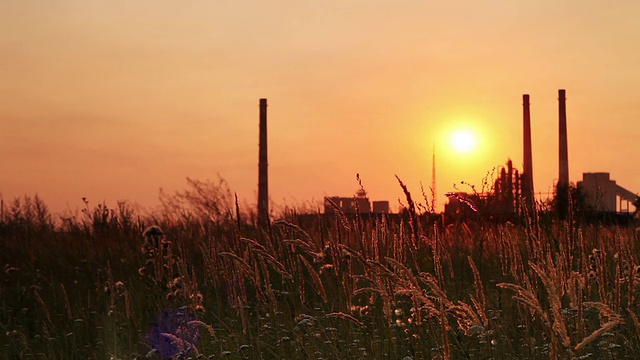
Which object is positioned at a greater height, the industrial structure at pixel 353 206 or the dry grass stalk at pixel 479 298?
the industrial structure at pixel 353 206

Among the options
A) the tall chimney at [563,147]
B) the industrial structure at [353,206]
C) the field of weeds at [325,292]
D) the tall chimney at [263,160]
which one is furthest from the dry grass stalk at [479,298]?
the tall chimney at [563,147]

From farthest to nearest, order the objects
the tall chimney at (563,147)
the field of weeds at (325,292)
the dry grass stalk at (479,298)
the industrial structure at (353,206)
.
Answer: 1. the tall chimney at (563,147)
2. the industrial structure at (353,206)
3. the field of weeds at (325,292)
4. the dry grass stalk at (479,298)

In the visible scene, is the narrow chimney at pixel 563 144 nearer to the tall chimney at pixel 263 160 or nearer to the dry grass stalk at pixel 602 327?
the tall chimney at pixel 263 160

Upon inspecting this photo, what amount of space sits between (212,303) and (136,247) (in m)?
4.29

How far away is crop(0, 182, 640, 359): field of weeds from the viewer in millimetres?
4082

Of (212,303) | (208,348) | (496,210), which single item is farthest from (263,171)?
(208,348)

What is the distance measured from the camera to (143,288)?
Result: 944 cm

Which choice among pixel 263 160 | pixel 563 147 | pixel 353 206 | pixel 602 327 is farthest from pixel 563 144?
pixel 602 327

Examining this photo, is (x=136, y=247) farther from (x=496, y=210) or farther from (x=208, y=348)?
(x=208, y=348)

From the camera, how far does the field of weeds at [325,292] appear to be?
4.08m

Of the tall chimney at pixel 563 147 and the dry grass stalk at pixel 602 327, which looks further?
the tall chimney at pixel 563 147

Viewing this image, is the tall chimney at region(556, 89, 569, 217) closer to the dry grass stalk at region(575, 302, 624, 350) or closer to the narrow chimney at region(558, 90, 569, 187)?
the narrow chimney at region(558, 90, 569, 187)

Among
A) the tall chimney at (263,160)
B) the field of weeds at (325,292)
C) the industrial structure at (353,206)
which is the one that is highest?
the tall chimney at (263,160)

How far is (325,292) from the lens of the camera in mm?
7129
